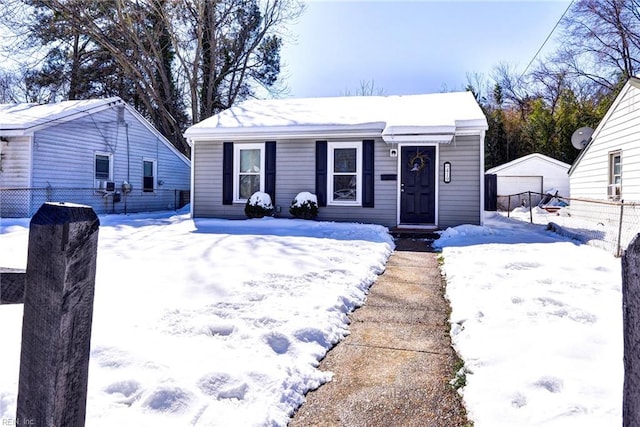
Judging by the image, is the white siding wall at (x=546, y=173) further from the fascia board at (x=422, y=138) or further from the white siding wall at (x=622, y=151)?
the fascia board at (x=422, y=138)

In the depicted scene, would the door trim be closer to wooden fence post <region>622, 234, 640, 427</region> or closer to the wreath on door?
the wreath on door

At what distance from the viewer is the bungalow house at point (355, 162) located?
29.5ft

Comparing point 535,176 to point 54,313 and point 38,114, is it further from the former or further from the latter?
point 54,313

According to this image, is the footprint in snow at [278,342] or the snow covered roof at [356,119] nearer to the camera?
the footprint in snow at [278,342]

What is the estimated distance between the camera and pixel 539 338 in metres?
2.72

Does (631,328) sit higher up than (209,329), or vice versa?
(631,328)

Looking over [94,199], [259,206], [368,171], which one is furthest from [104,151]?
[368,171]

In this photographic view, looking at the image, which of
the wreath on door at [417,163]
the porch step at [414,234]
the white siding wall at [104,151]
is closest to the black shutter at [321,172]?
the porch step at [414,234]

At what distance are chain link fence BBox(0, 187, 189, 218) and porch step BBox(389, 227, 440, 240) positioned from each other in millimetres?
7584

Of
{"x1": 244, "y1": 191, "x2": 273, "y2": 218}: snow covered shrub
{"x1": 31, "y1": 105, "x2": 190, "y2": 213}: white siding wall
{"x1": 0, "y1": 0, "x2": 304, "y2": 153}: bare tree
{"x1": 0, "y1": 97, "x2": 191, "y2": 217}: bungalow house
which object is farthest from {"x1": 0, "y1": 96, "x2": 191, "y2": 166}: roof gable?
{"x1": 244, "y1": 191, "x2": 273, "y2": 218}: snow covered shrub

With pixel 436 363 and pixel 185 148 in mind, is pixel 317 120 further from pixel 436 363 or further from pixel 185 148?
pixel 185 148

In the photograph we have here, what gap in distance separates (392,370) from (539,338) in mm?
1069

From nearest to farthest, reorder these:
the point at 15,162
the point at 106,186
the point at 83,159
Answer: the point at 15,162 → the point at 83,159 → the point at 106,186

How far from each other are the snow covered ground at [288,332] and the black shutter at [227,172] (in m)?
4.68
